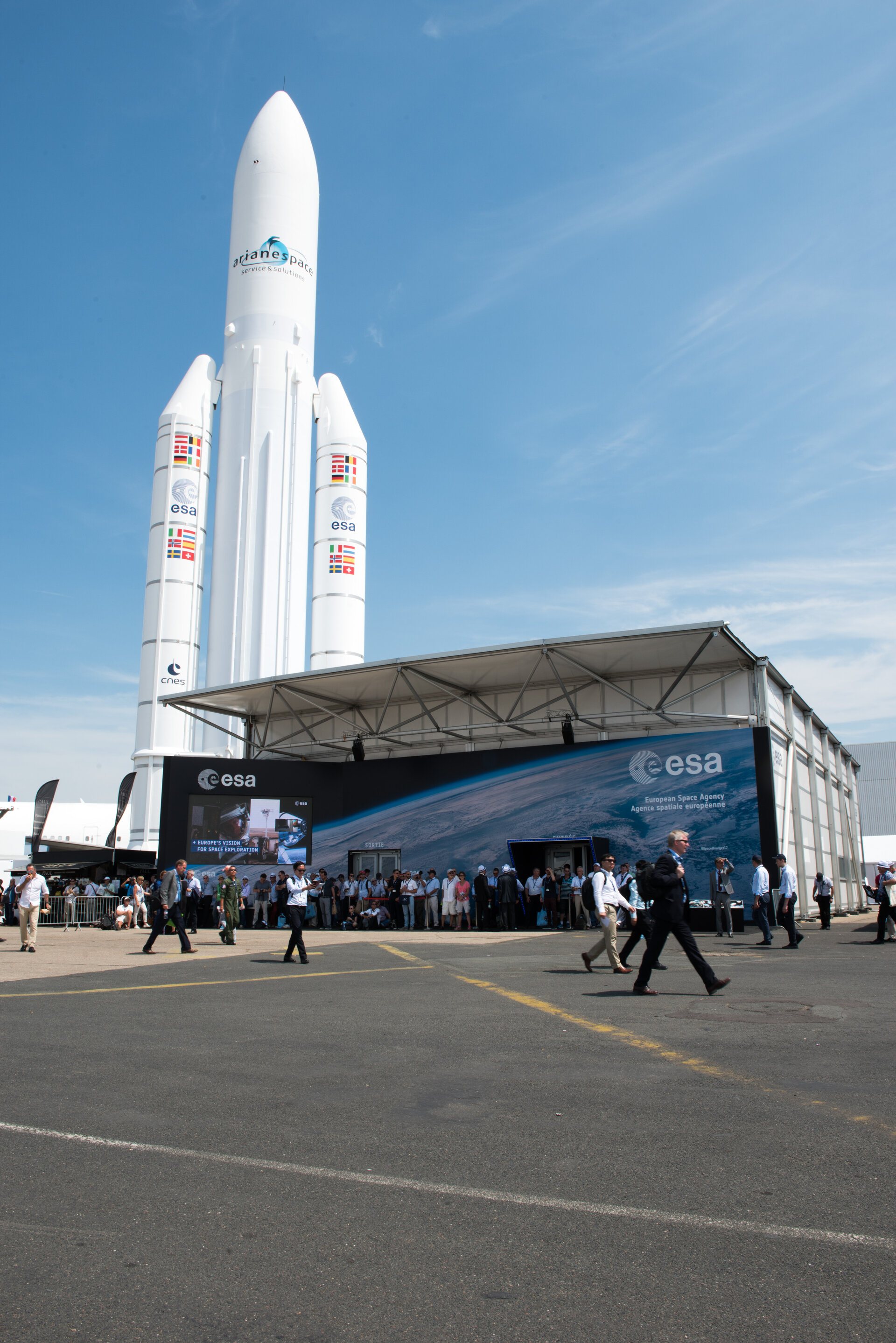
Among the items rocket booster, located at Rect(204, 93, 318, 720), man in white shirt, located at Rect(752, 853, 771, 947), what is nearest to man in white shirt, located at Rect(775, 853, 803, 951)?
man in white shirt, located at Rect(752, 853, 771, 947)

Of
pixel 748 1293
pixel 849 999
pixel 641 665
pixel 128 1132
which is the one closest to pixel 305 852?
pixel 641 665

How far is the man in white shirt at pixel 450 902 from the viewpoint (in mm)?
26000

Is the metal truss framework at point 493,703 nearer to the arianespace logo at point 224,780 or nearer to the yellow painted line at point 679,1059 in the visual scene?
the arianespace logo at point 224,780

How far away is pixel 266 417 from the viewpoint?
135ft

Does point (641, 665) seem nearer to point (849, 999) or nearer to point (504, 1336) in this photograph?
point (849, 999)

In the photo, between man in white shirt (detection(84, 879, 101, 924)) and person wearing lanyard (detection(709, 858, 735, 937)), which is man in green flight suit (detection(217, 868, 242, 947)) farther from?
man in white shirt (detection(84, 879, 101, 924))

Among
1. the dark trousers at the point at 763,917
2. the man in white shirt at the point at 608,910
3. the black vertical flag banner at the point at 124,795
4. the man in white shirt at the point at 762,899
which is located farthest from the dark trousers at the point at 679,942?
the black vertical flag banner at the point at 124,795

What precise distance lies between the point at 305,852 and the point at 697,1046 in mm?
24682

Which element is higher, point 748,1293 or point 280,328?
point 280,328

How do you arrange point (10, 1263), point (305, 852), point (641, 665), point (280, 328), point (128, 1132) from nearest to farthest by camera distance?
point (10, 1263) → point (128, 1132) → point (641, 665) → point (305, 852) → point (280, 328)

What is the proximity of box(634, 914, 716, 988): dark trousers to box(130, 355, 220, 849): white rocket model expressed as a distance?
3344cm

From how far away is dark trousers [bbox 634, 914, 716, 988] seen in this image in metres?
9.13

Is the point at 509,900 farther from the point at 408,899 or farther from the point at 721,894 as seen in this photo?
the point at 721,894

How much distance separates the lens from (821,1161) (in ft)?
13.4
